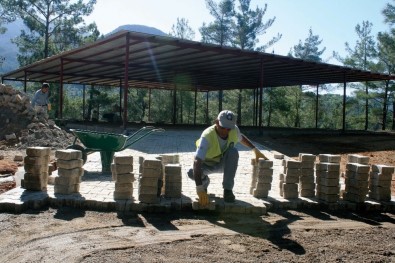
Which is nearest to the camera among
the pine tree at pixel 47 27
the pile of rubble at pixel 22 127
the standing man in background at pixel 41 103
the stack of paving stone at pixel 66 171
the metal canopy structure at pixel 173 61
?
the stack of paving stone at pixel 66 171

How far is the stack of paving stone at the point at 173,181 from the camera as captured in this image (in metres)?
5.20

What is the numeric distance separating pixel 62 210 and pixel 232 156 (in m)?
2.39

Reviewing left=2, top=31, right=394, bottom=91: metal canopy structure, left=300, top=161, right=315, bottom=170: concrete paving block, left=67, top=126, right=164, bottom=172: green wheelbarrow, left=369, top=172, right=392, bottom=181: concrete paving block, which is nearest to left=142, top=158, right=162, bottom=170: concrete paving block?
left=67, top=126, right=164, bottom=172: green wheelbarrow

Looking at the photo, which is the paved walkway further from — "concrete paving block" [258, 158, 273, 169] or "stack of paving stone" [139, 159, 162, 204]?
"concrete paving block" [258, 158, 273, 169]

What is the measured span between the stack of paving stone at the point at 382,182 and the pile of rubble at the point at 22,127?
901 centimetres

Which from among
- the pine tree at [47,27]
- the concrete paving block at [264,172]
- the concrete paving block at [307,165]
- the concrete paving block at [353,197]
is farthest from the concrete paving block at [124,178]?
the pine tree at [47,27]

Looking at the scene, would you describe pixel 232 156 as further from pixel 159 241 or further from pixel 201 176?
pixel 159 241

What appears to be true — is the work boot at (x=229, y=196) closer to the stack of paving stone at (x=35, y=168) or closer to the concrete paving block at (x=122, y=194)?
the concrete paving block at (x=122, y=194)

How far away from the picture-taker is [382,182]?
231 inches

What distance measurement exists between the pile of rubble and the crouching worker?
7557mm

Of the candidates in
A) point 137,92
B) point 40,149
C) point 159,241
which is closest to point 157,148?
point 40,149

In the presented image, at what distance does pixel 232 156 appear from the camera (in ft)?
16.9

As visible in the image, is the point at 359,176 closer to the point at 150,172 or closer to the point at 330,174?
the point at 330,174

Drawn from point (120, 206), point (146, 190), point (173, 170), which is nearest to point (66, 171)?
point (120, 206)
